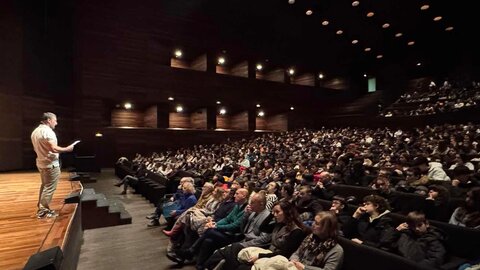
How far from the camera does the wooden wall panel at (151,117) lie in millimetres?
13125

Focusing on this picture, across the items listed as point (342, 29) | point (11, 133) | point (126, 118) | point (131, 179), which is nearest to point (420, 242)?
point (131, 179)

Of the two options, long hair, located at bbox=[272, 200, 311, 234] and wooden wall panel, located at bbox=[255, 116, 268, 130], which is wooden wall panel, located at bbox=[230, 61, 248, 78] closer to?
wooden wall panel, located at bbox=[255, 116, 268, 130]

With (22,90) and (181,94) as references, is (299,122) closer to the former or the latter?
(181,94)

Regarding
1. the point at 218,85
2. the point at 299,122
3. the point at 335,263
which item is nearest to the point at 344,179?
the point at 335,263

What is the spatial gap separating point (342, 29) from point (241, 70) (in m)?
5.54

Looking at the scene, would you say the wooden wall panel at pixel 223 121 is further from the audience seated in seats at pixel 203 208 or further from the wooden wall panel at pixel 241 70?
the audience seated in seats at pixel 203 208

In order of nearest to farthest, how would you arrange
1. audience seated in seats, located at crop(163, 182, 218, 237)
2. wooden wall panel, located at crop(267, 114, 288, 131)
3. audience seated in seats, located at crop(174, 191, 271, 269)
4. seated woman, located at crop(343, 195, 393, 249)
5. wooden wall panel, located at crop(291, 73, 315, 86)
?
seated woman, located at crop(343, 195, 393, 249) < audience seated in seats, located at crop(174, 191, 271, 269) < audience seated in seats, located at crop(163, 182, 218, 237) < wooden wall panel, located at crop(267, 114, 288, 131) < wooden wall panel, located at crop(291, 73, 315, 86)

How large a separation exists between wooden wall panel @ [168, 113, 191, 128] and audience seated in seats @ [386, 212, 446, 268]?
12922mm

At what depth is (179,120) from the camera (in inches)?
582

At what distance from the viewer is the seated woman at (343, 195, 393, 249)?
8.61 feet

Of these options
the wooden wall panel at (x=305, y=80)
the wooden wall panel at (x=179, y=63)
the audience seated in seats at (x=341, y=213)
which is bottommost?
the audience seated in seats at (x=341, y=213)

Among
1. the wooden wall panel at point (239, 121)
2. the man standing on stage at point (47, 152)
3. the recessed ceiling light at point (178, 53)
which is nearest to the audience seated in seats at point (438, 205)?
the man standing on stage at point (47, 152)

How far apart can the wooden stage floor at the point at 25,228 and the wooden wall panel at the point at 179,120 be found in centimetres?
960

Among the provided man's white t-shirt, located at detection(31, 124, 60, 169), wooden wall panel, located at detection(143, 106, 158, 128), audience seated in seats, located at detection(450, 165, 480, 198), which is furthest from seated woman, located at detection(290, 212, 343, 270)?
wooden wall panel, located at detection(143, 106, 158, 128)
